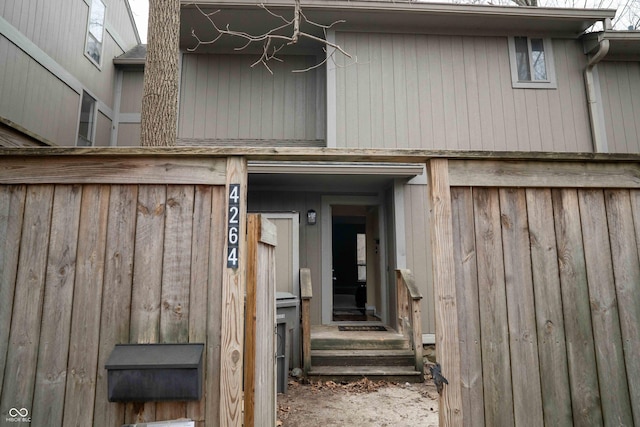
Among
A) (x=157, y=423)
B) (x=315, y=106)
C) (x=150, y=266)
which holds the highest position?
(x=315, y=106)

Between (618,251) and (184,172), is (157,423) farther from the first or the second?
(618,251)

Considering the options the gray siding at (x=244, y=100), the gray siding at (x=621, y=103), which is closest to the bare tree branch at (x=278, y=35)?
the gray siding at (x=244, y=100)

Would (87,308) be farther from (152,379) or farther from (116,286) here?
(152,379)

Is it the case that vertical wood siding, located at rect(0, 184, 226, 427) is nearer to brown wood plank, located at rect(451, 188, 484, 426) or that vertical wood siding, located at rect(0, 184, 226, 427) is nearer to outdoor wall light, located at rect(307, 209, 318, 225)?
brown wood plank, located at rect(451, 188, 484, 426)

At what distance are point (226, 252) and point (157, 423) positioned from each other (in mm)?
918

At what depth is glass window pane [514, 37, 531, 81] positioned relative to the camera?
657 cm

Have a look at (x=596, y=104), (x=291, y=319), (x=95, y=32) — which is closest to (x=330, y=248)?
(x=291, y=319)

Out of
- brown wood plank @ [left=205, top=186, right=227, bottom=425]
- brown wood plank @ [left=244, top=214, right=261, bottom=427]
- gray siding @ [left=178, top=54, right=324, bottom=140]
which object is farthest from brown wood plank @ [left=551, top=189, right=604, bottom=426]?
gray siding @ [left=178, top=54, right=324, bottom=140]

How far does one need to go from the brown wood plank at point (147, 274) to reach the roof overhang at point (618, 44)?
25.3ft

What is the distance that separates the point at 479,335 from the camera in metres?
2.01

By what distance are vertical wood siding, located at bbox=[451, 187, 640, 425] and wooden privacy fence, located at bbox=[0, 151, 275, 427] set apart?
1.30 m

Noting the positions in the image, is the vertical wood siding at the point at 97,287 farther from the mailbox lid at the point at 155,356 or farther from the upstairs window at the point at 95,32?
the upstairs window at the point at 95,32

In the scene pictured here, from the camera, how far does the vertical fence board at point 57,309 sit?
1868 mm

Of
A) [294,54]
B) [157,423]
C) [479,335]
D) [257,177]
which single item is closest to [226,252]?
[157,423]
